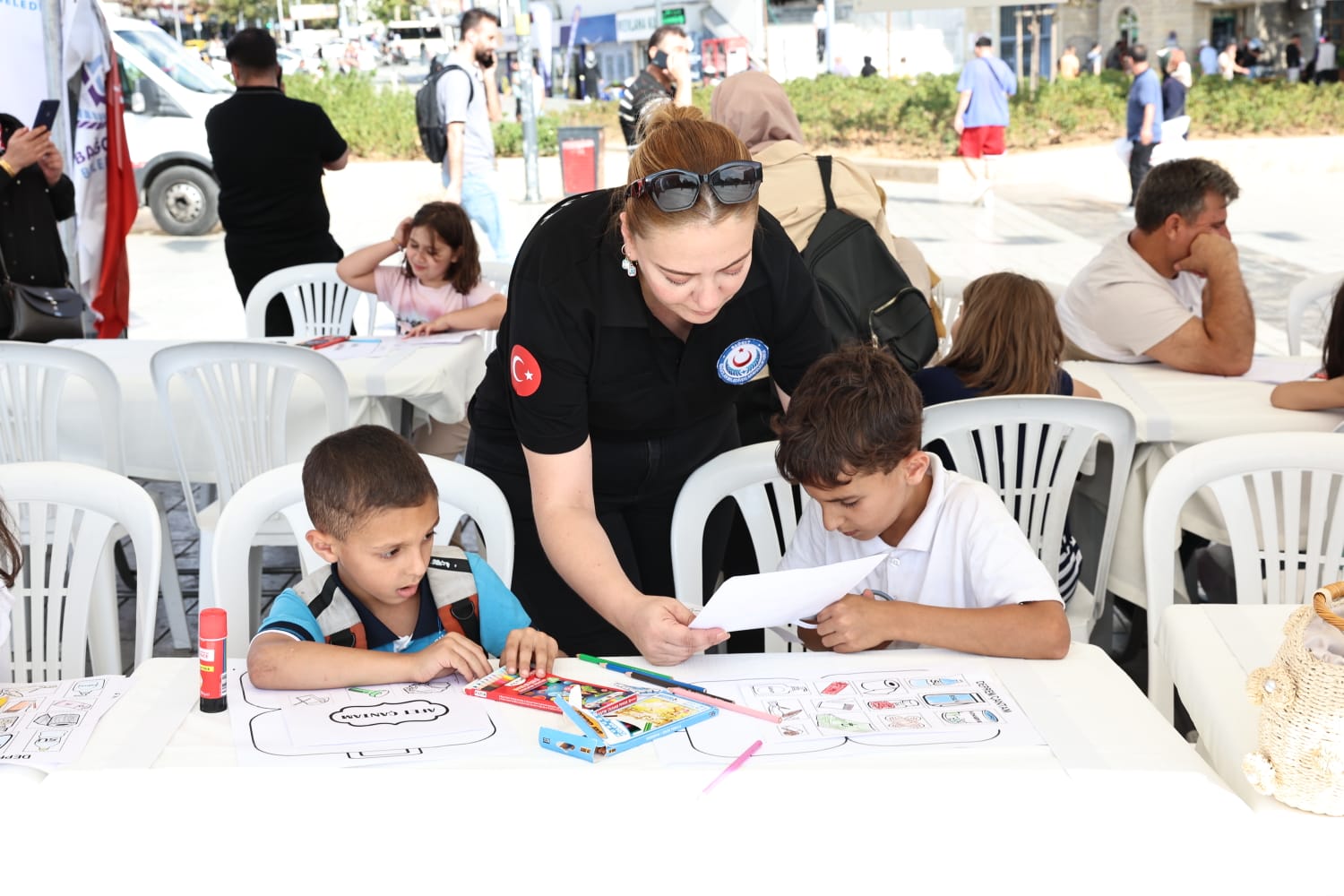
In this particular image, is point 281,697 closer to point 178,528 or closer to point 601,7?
point 178,528

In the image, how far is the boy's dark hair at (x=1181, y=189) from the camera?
367cm

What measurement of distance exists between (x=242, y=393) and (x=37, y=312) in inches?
63.4

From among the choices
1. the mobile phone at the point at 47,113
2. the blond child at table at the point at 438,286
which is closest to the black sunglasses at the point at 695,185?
the blond child at table at the point at 438,286

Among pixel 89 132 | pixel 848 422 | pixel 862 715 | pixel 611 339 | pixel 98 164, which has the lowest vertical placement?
pixel 862 715

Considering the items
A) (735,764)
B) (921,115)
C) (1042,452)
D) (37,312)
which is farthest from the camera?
(921,115)

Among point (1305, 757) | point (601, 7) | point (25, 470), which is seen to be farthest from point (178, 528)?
point (601, 7)

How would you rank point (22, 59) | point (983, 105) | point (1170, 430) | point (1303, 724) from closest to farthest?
point (1303, 724) < point (1170, 430) < point (22, 59) < point (983, 105)

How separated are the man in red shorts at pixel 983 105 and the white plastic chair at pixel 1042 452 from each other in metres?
10.4

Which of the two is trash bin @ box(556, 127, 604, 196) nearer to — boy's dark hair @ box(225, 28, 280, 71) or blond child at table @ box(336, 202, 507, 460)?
boy's dark hair @ box(225, 28, 280, 71)

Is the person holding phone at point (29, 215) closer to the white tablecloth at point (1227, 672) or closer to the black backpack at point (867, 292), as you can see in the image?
the black backpack at point (867, 292)

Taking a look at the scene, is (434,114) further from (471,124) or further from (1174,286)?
(1174,286)

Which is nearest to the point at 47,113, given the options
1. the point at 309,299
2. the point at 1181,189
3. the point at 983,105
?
the point at 309,299

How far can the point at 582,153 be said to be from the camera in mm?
12469

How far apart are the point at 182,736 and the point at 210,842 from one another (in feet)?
0.97
